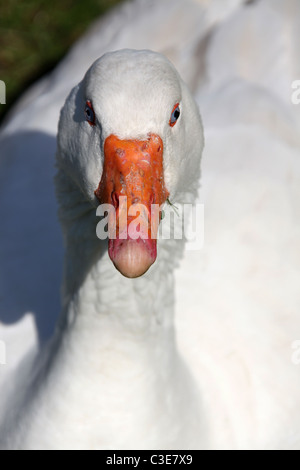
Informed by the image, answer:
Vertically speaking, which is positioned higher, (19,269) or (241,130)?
(241,130)

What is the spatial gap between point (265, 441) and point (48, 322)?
0.97 m

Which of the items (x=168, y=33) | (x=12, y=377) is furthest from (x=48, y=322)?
(x=168, y=33)

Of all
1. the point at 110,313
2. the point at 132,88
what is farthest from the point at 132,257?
the point at 110,313

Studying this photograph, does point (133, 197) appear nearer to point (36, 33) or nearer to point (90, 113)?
point (90, 113)

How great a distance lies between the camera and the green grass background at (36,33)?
525 centimetres

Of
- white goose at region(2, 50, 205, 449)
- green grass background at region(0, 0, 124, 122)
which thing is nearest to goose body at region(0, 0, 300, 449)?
white goose at region(2, 50, 205, 449)

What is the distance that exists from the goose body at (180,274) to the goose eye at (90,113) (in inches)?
1.0

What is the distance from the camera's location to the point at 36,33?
17.6ft

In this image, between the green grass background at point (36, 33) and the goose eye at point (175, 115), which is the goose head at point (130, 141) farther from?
the green grass background at point (36, 33)

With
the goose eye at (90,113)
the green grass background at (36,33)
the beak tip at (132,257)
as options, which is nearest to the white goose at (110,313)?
the goose eye at (90,113)

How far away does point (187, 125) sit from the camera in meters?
2.25

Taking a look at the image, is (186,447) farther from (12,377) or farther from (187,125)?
(187,125)

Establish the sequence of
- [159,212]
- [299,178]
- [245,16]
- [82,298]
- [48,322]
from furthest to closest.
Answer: [245,16] < [299,178] < [48,322] < [82,298] < [159,212]

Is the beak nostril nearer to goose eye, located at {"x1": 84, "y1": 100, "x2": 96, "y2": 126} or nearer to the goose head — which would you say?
the goose head
